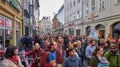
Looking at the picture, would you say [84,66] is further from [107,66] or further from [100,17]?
[100,17]

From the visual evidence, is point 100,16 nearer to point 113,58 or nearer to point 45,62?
point 113,58

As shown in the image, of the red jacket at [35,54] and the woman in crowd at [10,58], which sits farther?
the red jacket at [35,54]

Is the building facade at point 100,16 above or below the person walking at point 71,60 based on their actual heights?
above

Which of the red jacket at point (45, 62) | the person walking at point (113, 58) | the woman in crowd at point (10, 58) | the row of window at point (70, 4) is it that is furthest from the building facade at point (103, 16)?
the woman in crowd at point (10, 58)

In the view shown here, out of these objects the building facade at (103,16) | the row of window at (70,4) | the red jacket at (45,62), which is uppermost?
the row of window at (70,4)

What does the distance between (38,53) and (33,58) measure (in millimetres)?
225

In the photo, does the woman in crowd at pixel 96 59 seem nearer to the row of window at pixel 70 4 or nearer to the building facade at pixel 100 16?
the building facade at pixel 100 16

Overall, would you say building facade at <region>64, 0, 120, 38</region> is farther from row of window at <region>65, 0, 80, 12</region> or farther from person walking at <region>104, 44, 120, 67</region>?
person walking at <region>104, 44, 120, 67</region>

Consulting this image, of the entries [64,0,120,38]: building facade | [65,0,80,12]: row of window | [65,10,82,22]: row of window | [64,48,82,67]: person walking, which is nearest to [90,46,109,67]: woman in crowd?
[64,48,82,67]: person walking

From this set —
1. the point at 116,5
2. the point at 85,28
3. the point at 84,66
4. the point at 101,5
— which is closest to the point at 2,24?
the point at 84,66

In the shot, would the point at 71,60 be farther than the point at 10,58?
Yes

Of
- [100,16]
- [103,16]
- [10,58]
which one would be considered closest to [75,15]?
[100,16]

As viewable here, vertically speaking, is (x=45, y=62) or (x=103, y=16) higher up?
(x=103, y=16)

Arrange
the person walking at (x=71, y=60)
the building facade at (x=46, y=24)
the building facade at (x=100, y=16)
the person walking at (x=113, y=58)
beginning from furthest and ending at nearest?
the building facade at (x=46, y=24)
the building facade at (x=100, y=16)
the person walking at (x=113, y=58)
the person walking at (x=71, y=60)
